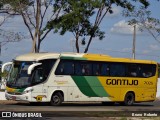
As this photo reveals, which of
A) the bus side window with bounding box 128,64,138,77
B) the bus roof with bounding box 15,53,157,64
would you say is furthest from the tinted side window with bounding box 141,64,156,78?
the bus roof with bounding box 15,53,157,64

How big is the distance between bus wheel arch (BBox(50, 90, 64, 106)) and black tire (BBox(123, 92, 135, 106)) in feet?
16.8

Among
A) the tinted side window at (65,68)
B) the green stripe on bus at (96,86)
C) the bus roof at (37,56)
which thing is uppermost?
the bus roof at (37,56)

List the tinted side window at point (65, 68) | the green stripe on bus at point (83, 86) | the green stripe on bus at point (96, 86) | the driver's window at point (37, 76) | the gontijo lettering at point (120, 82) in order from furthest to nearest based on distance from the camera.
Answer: the gontijo lettering at point (120, 82) < the green stripe on bus at point (96, 86) < the green stripe on bus at point (83, 86) < the tinted side window at point (65, 68) < the driver's window at point (37, 76)

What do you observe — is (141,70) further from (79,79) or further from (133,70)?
(79,79)

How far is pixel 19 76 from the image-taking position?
26.7 m

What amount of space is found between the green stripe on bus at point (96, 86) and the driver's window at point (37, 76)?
10.1ft

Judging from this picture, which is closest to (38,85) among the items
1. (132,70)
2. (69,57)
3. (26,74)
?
(26,74)

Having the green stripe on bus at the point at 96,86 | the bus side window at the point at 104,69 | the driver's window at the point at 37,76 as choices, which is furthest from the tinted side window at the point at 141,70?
the driver's window at the point at 37,76

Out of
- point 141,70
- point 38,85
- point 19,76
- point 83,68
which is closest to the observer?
point 38,85

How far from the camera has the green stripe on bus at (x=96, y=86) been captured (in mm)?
28616

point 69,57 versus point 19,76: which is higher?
point 69,57

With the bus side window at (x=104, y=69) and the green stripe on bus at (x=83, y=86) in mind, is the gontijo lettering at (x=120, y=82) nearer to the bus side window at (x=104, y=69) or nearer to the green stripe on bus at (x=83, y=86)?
the bus side window at (x=104, y=69)

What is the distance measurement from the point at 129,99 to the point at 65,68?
582cm

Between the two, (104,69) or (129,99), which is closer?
(104,69)
